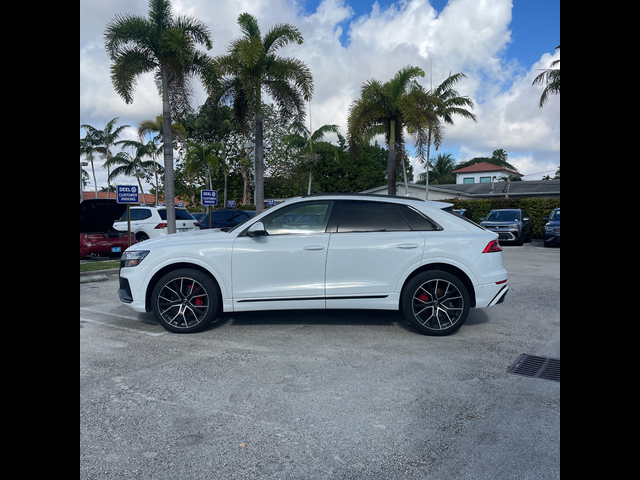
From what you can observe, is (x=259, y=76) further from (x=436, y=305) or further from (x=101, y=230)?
(x=436, y=305)

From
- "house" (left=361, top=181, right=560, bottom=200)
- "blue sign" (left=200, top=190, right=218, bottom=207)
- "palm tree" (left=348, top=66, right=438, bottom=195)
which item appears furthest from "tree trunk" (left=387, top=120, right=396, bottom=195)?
"house" (left=361, top=181, right=560, bottom=200)

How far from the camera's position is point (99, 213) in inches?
493

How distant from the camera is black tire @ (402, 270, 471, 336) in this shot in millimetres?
5336

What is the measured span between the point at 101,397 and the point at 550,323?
17.8 feet

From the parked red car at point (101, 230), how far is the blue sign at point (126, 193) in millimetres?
525

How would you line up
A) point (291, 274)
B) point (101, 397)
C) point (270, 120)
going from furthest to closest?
point (270, 120) < point (291, 274) < point (101, 397)

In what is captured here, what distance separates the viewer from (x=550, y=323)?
6.01m

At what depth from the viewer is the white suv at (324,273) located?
5367 mm

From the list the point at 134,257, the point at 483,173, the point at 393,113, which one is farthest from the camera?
the point at 483,173

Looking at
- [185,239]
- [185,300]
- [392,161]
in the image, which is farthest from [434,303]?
[392,161]

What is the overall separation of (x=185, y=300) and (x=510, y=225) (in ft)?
57.9
